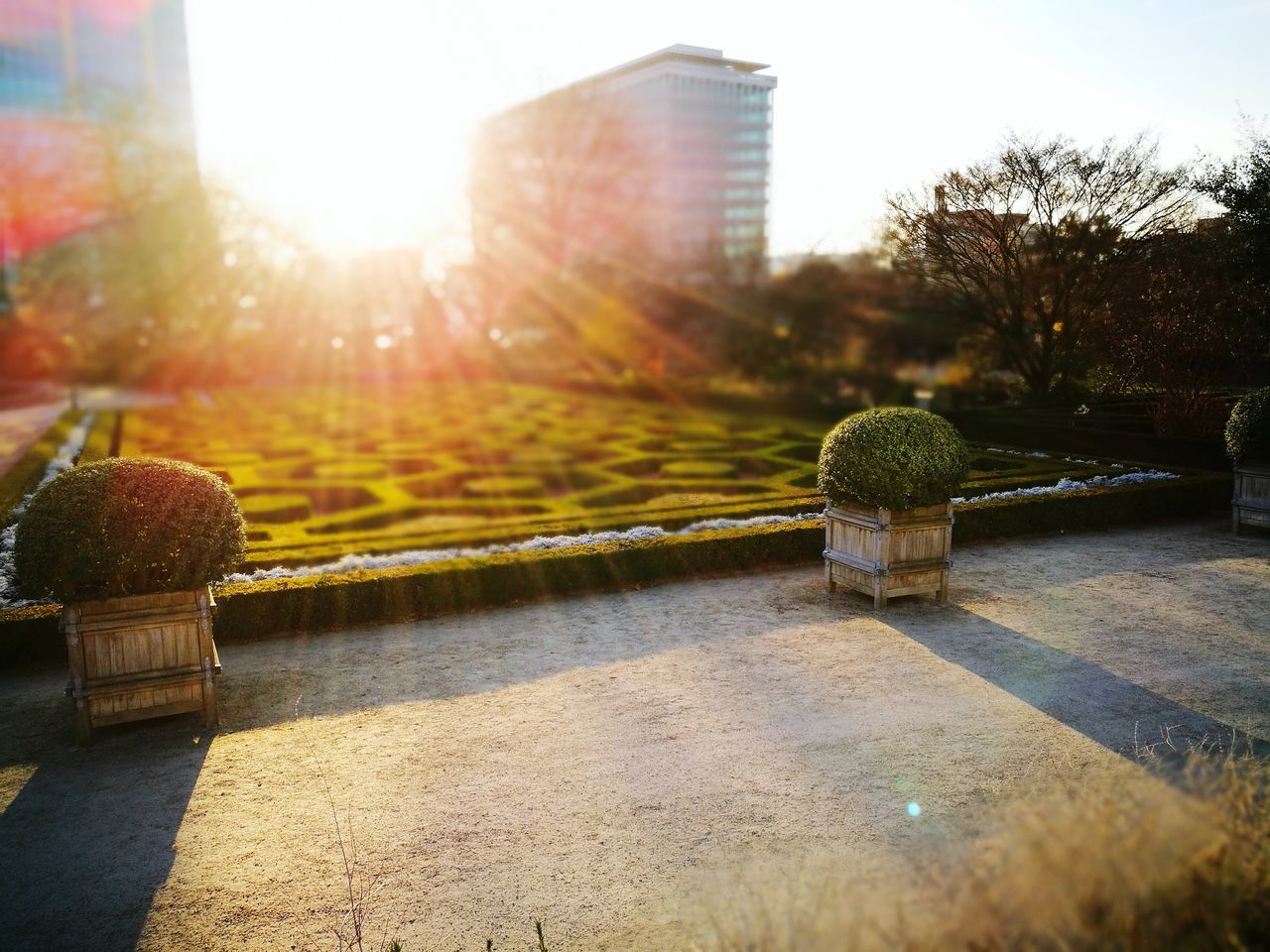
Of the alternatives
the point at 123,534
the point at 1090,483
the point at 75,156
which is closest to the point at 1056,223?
the point at 1090,483

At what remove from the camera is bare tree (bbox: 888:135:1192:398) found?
56.3 ft

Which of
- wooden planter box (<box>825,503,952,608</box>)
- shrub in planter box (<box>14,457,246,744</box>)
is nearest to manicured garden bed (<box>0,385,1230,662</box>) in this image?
wooden planter box (<box>825,503,952,608</box>)

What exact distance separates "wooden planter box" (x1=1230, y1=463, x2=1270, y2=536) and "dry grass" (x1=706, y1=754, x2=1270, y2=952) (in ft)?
37.4

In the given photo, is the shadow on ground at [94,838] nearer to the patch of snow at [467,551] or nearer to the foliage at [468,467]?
the patch of snow at [467,551]

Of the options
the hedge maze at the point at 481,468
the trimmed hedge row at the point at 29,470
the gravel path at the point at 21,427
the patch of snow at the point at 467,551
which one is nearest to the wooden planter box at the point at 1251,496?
the hedge maze at the point at 481,468

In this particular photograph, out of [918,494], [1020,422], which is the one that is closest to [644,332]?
[1020,422]

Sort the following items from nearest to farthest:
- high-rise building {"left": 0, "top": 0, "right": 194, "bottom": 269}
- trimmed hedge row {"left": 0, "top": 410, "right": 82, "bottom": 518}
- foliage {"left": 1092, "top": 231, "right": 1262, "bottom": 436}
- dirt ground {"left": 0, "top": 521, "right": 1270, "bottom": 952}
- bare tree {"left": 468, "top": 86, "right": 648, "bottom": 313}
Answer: dirt ground {"left": 0, "top": 521, "right": 1270, "bottom": 952}
trimmed hedge row {"left": 0, "top": 410, "right": 82, "bottom": 518}
foliage {"left": 1092, "top": 231, "right": 1262, "bottom": 436}
bare tree {"left": 468, "top": 86, "right": 648, "bottom": 313}
high-rise building {"left": 0, "top": 0, "right": 194, "bottom": 269}

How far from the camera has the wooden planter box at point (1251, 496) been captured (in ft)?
39.8

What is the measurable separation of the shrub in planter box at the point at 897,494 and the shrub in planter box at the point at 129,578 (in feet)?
20.5

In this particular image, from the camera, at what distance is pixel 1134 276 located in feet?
54.1

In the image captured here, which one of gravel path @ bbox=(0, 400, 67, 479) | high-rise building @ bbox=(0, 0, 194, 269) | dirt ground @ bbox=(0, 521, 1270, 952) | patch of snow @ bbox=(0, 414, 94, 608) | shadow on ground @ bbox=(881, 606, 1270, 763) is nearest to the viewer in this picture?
dirt ground @ bbox=(0, 521, 1270, 952)

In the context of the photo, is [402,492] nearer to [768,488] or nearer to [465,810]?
[768,488]

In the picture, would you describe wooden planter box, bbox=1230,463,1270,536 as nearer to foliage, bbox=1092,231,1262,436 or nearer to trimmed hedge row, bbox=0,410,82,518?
foliage, bbox=1092,231,1262,436

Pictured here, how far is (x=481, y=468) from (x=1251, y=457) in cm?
1287
